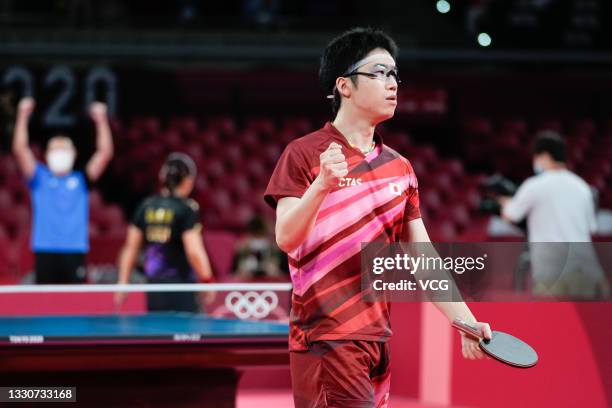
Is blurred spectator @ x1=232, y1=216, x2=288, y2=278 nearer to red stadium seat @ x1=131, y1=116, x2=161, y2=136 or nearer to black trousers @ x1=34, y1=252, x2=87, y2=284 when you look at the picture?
black trousers @ x1=34, y1=252, x2=87, y2=284

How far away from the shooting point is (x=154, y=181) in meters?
10.2

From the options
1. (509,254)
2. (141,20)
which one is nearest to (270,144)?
(141,20)

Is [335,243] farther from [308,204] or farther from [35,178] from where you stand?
[35,178]

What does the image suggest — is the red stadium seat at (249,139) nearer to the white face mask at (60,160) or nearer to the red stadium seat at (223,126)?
the red stadium seat at (223,126)

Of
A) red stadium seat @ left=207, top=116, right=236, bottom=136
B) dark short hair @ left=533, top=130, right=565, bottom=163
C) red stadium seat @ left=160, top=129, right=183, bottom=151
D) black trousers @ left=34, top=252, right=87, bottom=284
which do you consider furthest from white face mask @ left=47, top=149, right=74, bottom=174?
red stadium seat @ left=207, top=116, right=236, bottom=136

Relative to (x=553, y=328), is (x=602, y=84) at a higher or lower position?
higher

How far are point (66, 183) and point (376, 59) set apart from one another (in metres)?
4.07

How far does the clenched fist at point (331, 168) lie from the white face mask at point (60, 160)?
4.31 meters

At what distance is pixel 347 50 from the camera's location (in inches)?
106

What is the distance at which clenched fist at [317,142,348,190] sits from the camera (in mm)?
2348

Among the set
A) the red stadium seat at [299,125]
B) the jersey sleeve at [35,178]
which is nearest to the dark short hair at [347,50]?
the jersey sleeve at [35,178]

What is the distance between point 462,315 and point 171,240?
2.92 meters

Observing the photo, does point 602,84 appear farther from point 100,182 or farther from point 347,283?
point 347,283

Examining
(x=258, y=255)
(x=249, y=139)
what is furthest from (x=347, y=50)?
(x=249, y=139)
